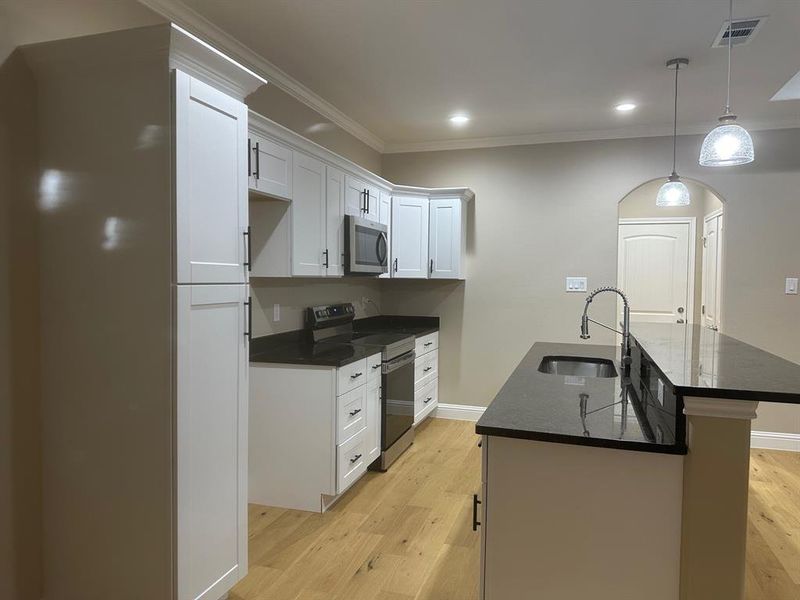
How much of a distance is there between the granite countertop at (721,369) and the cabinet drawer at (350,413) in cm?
156

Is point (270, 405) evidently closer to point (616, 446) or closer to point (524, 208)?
point (616, 446)

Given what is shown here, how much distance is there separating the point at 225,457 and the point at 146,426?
1.17 ft

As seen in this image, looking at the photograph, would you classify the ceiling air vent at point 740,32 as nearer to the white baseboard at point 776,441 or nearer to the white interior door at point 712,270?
the white interior door at point 712,270

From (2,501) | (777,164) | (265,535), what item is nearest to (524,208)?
(777,164)

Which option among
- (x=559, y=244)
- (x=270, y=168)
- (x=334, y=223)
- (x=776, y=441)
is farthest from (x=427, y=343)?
(x=776, y=441)

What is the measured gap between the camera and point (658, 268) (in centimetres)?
586

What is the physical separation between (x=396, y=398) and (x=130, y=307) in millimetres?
2242

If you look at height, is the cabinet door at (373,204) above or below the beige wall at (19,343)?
above

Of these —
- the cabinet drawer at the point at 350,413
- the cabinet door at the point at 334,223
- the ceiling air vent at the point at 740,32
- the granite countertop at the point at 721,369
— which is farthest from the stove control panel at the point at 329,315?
the ceiling air vent at the point at 740,32

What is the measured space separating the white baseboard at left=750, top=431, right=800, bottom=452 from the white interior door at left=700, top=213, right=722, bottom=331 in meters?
0.92

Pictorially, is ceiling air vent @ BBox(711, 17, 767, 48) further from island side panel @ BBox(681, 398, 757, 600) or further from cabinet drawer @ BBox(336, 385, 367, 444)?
cabinet drawer @ BBox(336, 385, 367, 444)

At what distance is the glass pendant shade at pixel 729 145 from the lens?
232 centimetres

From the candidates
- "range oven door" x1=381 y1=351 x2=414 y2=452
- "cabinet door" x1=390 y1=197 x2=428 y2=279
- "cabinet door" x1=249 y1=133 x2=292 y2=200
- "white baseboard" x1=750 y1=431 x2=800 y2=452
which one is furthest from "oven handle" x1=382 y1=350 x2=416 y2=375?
"white baseboard" x1=750 y1=431 x2=800 y2=452

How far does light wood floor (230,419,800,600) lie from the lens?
7.55 feet
